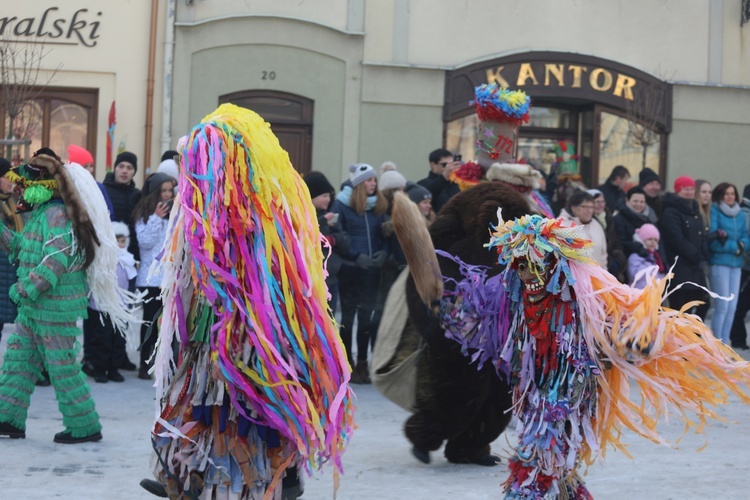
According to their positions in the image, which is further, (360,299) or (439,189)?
(439,189)

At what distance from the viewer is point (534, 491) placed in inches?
207

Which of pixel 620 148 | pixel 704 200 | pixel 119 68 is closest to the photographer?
pixel 704 200

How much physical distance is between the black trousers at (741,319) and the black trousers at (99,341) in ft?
21.7

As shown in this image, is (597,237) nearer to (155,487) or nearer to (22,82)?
(155,487)

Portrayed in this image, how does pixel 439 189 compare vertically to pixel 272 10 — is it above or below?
below

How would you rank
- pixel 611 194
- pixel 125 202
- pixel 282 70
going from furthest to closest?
pixel 282 70 → pixel 611 194 → pixel 125 202

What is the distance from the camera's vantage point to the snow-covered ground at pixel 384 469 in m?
6.31

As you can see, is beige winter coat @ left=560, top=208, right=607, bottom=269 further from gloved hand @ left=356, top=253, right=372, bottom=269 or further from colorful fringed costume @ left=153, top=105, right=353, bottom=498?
colorful fringed costume @ left=153, top=105, right=353, bottom=498

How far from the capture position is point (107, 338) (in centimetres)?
955

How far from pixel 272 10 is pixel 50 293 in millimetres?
9784

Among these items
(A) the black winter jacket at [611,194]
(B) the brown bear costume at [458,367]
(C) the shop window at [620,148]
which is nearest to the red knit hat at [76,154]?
(B) the brown bear costume at [458,367]

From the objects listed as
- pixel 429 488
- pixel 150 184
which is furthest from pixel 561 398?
pixel 150 184

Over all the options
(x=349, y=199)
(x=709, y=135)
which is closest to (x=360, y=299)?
(x=349, y=199)

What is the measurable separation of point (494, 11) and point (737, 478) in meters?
11.2
